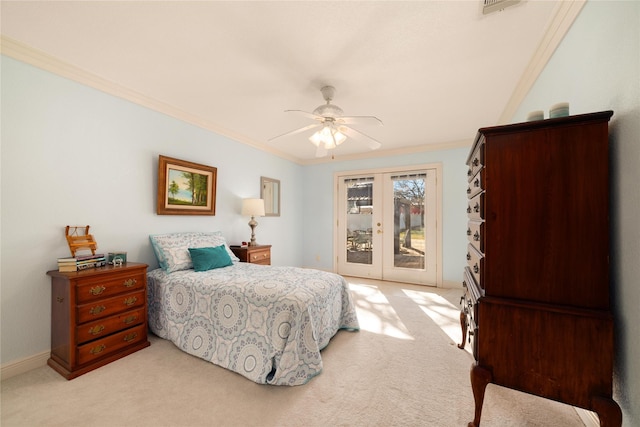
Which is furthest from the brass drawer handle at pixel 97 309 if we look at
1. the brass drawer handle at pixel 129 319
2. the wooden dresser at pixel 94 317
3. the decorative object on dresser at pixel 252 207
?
the decorative object on dresser at pixel 252 207

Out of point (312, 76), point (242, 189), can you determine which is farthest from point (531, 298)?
point (242, 189)

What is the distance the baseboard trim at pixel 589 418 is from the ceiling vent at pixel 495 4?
2.37m

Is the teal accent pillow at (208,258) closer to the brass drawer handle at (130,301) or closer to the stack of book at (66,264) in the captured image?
the brass drawer handle at (130,301)

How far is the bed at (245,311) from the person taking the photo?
1911mm

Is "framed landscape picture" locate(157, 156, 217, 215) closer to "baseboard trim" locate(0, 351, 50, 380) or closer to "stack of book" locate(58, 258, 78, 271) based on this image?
"stack of book" locate(58, 258, 78, 271)

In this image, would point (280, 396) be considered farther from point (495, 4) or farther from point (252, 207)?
point (495, 4)

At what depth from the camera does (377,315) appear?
10.5 ft

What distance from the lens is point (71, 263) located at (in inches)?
82.6

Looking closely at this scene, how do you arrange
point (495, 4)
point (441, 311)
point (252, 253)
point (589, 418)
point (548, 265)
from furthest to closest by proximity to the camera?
point (252, 253) → point (441, 311) → point (495, 4) → point (589, 418) → point (548, 265)

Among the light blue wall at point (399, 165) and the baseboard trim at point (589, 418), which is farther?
the light blue wall at point (399, 165)

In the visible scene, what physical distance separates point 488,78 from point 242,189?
3.50 meters

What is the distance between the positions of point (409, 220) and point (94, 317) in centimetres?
450

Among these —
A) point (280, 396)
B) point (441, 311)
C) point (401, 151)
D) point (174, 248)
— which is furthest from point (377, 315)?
point (401, 151)

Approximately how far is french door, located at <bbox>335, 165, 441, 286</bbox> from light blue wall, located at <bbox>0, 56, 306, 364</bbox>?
3013 mm
